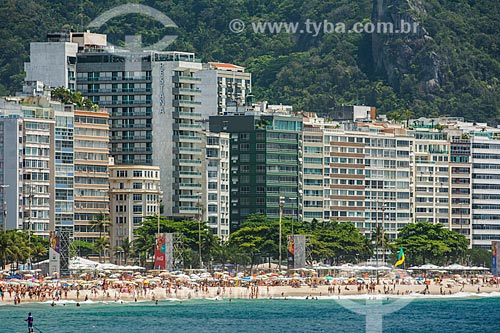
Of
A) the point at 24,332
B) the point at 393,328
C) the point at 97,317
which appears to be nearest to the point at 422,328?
the point at 393,328

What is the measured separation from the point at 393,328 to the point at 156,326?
25865 mm

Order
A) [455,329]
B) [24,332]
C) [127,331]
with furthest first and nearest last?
[455,329] < [127,331] < [24,332]

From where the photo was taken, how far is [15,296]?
199 meters

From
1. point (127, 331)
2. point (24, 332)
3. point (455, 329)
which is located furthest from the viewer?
point (455, 329)

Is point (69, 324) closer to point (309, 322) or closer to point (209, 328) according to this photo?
point (209, 328)

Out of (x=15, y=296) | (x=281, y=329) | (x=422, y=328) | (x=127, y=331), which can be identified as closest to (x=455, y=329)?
(x=422, y=328)

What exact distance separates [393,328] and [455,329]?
6985 mm

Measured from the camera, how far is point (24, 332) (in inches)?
6422

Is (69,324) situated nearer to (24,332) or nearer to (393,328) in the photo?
(24,332)

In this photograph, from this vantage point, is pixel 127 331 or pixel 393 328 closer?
pixel 127 331

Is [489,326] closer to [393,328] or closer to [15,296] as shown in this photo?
[393,328]

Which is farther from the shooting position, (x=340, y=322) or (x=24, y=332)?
(x=340, y=322)

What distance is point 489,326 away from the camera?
194875mm

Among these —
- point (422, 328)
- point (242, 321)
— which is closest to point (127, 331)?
point (242, 321)
